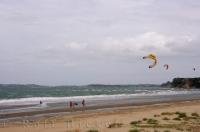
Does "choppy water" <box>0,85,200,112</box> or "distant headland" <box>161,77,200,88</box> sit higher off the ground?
"distant headland" <box>161,77,200,88</box>

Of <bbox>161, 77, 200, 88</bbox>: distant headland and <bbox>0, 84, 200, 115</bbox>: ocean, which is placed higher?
<bbox>161, 77, 200, 88</bbox>: distant headland

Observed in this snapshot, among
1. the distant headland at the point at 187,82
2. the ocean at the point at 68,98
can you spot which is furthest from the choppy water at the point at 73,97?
the distant headland at the point at 187,82

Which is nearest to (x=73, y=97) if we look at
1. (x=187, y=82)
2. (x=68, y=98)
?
(x=68, y=98)

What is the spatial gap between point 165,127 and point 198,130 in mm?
1668

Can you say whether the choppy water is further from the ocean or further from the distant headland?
the distant headland

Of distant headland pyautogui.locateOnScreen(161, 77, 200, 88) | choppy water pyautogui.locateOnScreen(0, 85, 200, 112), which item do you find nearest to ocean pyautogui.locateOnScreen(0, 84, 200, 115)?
choppy water pyautogui.locateOnScreen(0, 85, 200, 112)

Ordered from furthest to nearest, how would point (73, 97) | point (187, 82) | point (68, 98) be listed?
point (187, 82), point (73, 97), point (68, 98)

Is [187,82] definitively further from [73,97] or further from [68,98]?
[68,98]

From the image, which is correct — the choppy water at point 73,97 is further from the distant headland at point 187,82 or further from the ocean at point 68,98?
the distant headland at point 187,82

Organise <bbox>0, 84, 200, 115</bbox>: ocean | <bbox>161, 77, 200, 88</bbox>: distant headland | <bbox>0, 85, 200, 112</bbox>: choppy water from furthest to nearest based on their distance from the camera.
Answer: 1. <bbox>161, 77, 200, 88</bbox>: distant headland
2. <bbox>0, 85, 200, 112</bbox>: choppy water
3. <bbox>0, 84, 200, 115</bbox>: ocean

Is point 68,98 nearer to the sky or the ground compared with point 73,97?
nearer to the ground

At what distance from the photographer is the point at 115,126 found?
19047 mm

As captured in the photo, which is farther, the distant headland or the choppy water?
the distant headland

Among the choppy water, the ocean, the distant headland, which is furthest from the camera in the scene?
the distant headland
